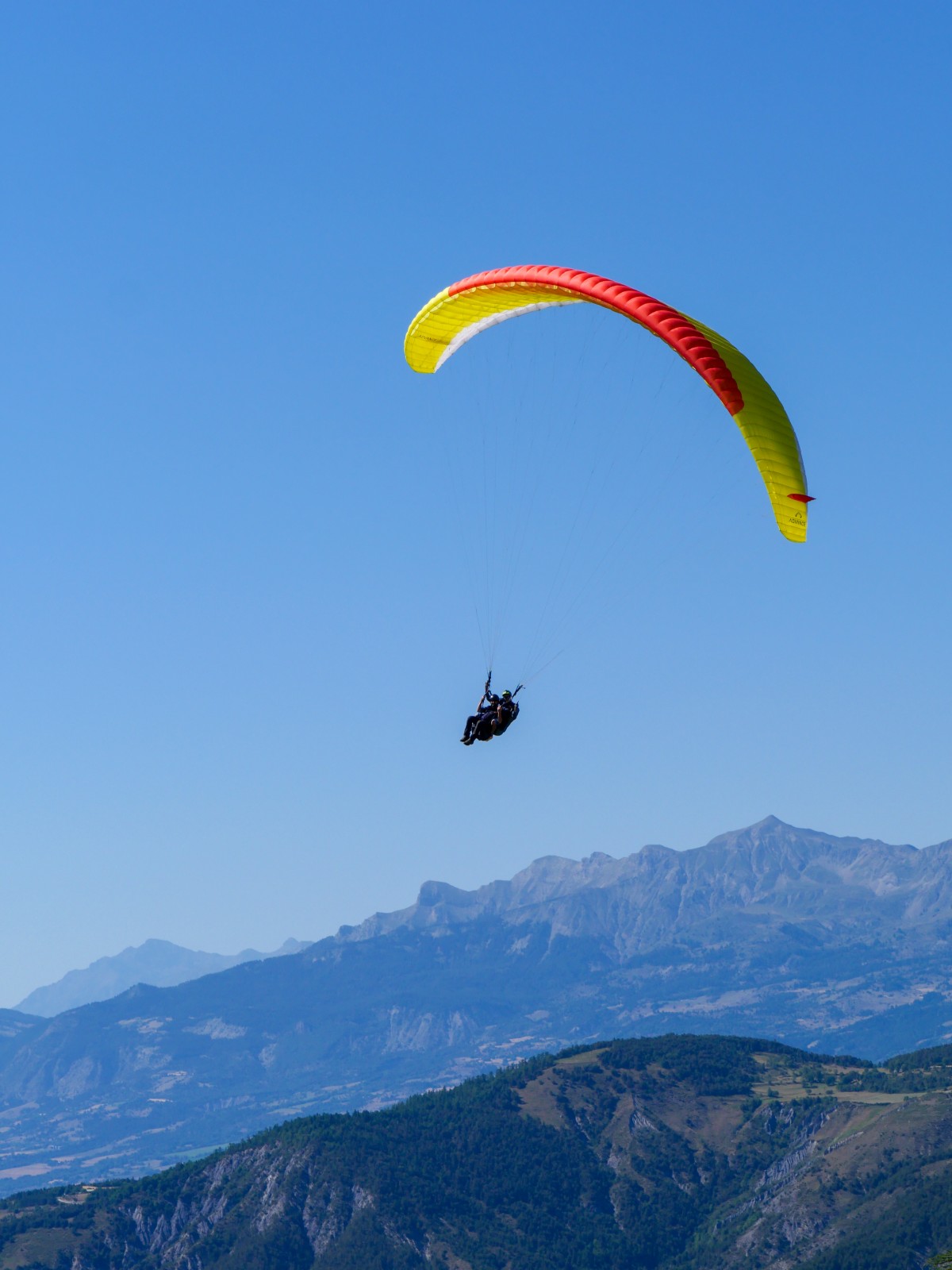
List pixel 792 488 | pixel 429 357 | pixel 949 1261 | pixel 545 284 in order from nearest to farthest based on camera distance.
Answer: pixel 792 488 → pixel 545 284 → pixel 429 357 → pixel 949 1261

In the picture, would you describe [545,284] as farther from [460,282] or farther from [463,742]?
[463,742]

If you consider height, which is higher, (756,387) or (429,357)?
(429,357)

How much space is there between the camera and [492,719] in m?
61.5

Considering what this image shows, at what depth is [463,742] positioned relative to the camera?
2448 inches

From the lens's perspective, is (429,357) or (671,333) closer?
(671,333)

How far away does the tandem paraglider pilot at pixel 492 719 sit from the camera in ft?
202

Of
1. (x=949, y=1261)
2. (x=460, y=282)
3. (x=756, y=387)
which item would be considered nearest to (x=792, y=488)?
(x=756, y=387)

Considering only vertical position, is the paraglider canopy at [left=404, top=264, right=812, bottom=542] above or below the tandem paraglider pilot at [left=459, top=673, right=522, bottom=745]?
above

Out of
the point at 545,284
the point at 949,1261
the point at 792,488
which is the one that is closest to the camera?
the point at 792,488

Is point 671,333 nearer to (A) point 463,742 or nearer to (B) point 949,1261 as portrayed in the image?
(A) point 463,742

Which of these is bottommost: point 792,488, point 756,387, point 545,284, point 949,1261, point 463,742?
point 949,1261

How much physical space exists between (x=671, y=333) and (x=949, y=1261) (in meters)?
58.0

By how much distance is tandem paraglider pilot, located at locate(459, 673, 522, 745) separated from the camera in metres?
61.5

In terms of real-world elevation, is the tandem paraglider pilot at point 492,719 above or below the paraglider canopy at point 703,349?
below
